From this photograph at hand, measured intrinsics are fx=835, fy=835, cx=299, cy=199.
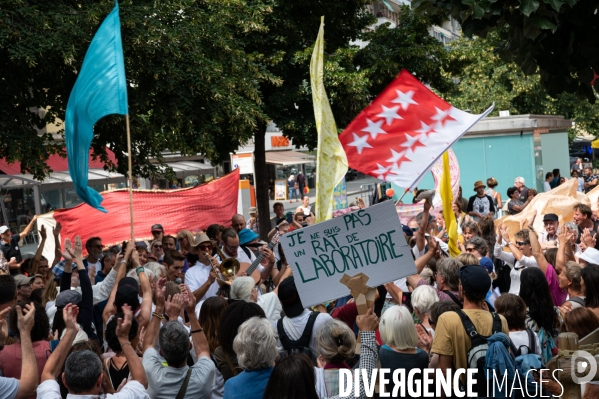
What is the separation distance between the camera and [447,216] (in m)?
10.4

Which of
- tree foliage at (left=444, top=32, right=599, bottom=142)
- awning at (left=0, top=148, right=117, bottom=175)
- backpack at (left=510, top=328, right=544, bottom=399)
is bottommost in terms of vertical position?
backpack at (left=510, top=328, right=544, bottom=399)

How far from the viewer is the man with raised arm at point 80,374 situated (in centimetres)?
455

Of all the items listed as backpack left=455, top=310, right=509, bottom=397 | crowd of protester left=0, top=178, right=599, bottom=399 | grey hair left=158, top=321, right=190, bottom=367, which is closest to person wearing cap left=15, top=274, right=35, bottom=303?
crowd of protester left=0, top=178, right=599, bottom=399

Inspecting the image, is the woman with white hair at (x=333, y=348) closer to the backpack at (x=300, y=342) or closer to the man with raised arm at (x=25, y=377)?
the backpack at (x=300, y=342)

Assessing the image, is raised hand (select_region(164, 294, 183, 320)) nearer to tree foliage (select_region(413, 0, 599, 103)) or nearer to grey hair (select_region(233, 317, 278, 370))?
grey hair (select_region(233, 317, 278, 370))

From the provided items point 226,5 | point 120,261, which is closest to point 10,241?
point 226,5

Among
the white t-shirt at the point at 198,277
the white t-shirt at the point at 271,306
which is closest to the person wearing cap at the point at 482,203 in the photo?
the white t-shirt at the point at 198,277

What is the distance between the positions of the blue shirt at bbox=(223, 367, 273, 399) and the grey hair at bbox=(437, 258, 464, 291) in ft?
7.60

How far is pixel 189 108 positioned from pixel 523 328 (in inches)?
379

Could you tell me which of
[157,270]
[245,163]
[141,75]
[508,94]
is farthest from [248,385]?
[508,94]

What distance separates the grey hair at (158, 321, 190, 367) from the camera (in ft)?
16.5

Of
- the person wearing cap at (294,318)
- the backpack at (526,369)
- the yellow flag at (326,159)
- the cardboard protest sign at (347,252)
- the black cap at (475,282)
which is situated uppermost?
the yellow flag at (326,159)

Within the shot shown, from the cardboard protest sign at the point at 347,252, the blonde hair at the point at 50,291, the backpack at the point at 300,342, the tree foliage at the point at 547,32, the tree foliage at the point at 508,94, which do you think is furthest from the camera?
the tree foliage at the point at 508,94

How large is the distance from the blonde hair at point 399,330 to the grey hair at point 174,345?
1.23 metres
